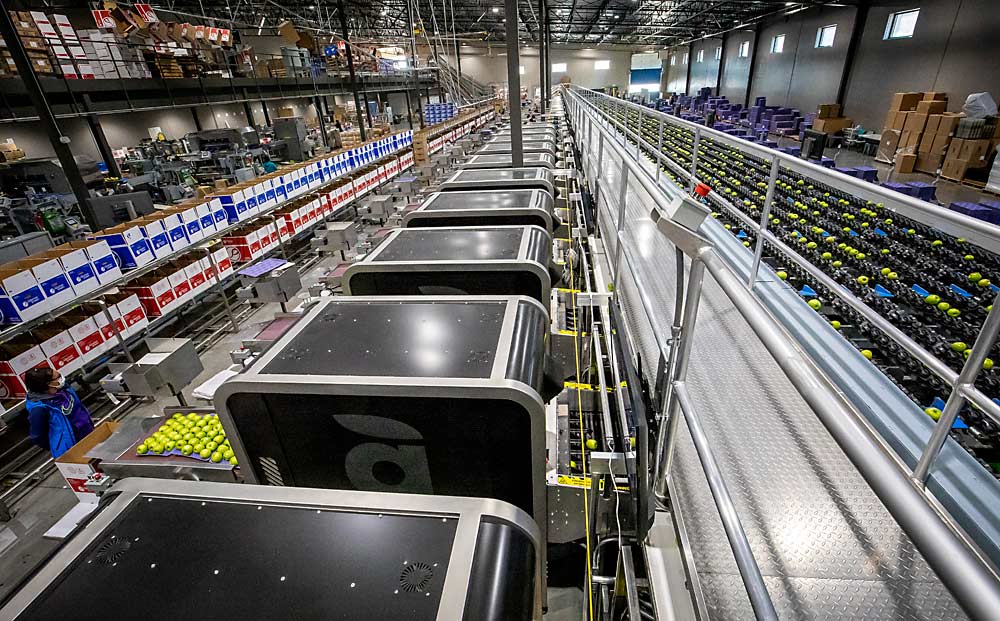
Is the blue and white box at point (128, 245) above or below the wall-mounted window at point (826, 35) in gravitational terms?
below

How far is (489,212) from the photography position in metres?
3.30

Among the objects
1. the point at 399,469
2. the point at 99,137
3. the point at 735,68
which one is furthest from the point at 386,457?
the point at 735,68

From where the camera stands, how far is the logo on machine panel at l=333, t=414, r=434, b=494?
1441 millimetres

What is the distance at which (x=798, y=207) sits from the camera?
709cm

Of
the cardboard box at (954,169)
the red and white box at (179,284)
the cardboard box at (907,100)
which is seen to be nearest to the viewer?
the red and white box at (179,284)

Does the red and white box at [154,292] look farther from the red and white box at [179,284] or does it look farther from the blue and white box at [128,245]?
the blue and white box at [128,245]

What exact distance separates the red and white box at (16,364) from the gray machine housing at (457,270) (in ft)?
12.0

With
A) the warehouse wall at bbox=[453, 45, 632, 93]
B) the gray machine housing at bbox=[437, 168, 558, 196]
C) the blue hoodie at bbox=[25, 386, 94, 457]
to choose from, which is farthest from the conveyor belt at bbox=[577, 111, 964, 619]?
the warehouse wall at bbox=[453, 45, 632, 93]

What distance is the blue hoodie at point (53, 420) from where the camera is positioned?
11.7ft

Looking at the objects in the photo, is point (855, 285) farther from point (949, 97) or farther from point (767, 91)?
point (767, 91)

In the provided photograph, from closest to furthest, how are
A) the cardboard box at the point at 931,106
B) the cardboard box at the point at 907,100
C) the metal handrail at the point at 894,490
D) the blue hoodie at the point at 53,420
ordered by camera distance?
1. the metal handrail at the point at 894,490
2. the blue hoodie at the point at 53,420
3. the cardboard box at the point at 931,106
4. the cardboard box at the point at 907,100

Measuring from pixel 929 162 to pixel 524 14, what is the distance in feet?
70.1

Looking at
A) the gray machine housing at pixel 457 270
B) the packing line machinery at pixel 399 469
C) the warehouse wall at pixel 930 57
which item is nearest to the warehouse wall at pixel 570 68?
the warehouse wall at pixel 930 57

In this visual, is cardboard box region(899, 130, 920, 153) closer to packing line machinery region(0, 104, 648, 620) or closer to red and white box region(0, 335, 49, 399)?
packing line machinery region(0, 104, 648, 620)
